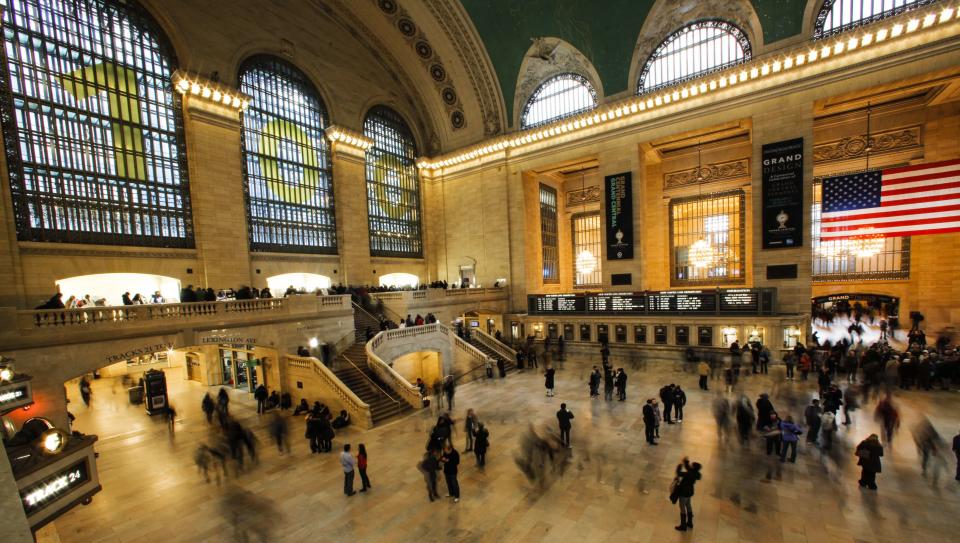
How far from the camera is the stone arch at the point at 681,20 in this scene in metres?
17.0

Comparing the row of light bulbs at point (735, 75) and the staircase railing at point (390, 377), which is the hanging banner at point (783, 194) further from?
the staircase railing at point (390, 377)

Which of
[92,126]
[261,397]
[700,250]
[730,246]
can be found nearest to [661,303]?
[700,250]

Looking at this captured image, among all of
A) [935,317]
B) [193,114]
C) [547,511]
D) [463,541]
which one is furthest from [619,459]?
[935,317]

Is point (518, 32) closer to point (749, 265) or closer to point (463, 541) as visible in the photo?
point (749, 265)

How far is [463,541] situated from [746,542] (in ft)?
13.4

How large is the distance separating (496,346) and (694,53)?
17573 millimetres

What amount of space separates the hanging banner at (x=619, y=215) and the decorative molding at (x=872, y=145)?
1069 cm

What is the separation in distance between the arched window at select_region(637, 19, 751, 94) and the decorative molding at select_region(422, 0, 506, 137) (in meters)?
8.89

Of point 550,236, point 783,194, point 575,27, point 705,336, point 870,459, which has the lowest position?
point 705,336

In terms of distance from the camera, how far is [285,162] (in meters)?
19.9

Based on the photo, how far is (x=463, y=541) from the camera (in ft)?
19.0

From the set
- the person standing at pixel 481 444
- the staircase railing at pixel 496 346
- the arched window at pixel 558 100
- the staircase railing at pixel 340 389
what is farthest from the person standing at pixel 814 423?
the arched window at pixel 558 100

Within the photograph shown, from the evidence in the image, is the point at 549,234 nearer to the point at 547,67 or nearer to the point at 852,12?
the point at 547,67

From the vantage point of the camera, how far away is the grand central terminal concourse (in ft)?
22.4
